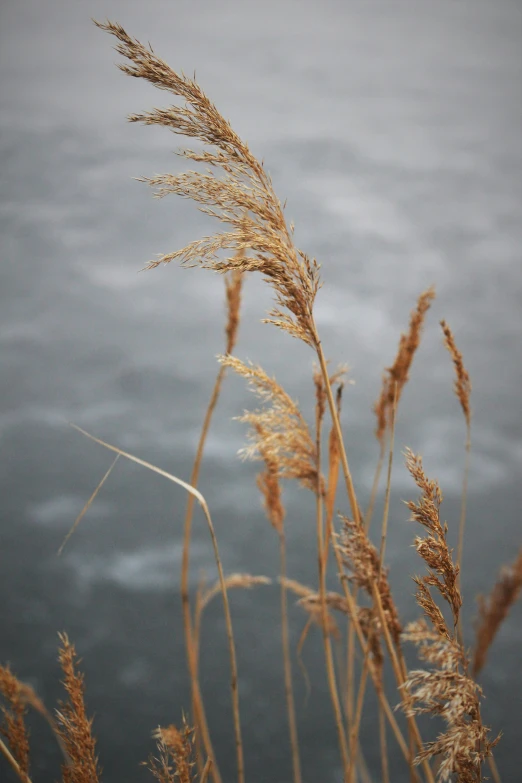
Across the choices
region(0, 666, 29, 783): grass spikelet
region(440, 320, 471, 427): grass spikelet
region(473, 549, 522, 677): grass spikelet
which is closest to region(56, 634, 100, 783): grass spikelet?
region(0, 666, 29, 783): grass spikelet

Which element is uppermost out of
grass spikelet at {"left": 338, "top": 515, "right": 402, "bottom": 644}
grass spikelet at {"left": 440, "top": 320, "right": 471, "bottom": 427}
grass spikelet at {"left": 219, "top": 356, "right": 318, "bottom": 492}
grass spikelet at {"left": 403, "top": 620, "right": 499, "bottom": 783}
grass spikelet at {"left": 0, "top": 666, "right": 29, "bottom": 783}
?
grass spikelet at {"left": 440, "top": 320, "right": 471, "bottom": 427}

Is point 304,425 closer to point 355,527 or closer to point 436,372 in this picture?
point 355,527

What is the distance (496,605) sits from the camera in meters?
0.75

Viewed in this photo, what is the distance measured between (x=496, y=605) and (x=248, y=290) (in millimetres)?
2067

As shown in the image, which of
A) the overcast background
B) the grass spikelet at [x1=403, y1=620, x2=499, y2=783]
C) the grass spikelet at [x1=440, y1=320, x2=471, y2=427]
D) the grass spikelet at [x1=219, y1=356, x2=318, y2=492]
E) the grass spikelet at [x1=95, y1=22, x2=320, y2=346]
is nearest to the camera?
the grass spikelet at [x1=403, y1=620, x2=499, y2=783]

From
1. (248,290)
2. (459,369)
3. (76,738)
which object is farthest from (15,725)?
(248,290)

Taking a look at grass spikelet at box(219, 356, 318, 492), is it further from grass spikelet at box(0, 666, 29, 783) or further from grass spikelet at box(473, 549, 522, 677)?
grass spikelet at box(0, 666, 29, 783)

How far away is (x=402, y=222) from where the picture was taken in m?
3.09

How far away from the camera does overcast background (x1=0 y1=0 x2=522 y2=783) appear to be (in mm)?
2818

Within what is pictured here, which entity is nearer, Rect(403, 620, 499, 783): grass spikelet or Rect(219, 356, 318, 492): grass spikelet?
Rect(403, 620, 499, 783): grass spikelet

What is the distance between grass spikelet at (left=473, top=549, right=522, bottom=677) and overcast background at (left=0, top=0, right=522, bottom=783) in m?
2.03

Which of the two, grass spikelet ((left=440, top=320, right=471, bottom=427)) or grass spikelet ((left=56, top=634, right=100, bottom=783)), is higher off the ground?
grass spikelet ((left=440, top=320, right=471, bottom=427))

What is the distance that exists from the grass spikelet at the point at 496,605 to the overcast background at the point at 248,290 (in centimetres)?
203

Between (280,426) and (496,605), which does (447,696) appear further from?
(280,426)
